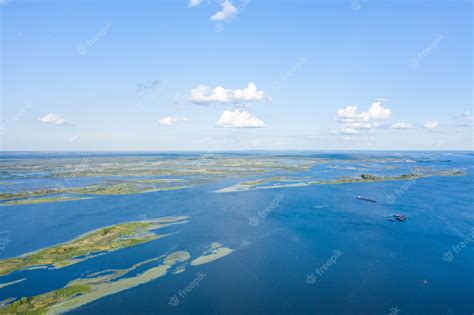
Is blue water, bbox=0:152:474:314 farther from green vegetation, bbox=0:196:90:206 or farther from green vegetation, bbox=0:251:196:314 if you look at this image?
green vegetation, bbox=0:196:90:206

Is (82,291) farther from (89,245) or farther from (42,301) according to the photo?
(89,245)

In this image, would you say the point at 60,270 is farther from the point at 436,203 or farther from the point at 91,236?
the point at 436,203

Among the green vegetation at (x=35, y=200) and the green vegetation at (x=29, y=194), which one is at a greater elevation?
the green vegetation at (x=29, y=194)

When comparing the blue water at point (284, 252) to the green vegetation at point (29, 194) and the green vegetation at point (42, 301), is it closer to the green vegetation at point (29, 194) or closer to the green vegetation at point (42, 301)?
the green vegetation at point (42, 301)

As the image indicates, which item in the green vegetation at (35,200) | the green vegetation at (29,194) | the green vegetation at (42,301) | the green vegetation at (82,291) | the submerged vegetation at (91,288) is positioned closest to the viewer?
the green vegetation at (42,301)

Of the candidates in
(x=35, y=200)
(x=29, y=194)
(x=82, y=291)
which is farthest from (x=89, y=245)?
(x=29, y=194)

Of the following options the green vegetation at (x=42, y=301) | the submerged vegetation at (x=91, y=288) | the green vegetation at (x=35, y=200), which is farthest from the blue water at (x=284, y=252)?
the green vegetation at (x=35, y=200)

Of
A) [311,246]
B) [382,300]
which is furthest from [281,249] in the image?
[382,300]
